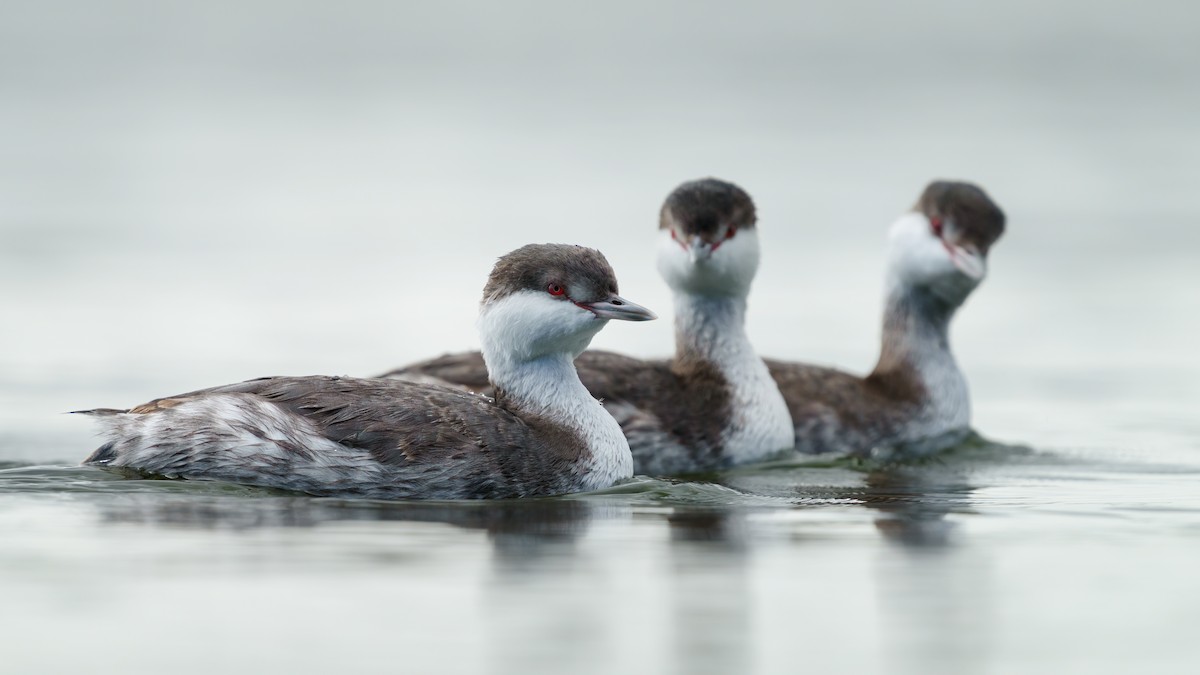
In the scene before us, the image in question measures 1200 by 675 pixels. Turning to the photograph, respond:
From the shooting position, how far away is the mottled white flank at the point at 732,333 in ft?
43.6

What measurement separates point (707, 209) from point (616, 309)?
2.41 meters

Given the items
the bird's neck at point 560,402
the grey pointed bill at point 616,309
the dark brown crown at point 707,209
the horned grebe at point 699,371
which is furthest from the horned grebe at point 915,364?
the grey pointed bill at point 616,309

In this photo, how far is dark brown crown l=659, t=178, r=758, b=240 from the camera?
43.4 ft

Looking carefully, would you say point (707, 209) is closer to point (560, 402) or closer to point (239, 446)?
point (560, 402)

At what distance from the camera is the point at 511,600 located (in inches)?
320

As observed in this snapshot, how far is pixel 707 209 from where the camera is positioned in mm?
13234

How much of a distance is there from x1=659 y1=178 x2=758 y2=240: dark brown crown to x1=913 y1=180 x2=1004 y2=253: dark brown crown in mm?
2248

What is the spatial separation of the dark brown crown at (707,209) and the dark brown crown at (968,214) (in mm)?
2248

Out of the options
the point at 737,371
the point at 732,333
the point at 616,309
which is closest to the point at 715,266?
the point at 732,333

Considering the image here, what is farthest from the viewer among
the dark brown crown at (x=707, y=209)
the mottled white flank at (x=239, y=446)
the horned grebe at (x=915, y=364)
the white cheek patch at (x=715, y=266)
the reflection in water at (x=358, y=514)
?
the horned grebe at (x=915, y=364)

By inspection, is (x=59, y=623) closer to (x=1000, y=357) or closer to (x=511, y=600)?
(x=511, y=600)

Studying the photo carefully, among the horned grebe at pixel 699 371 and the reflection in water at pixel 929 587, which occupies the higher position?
the horned grebe at pixel 699 371

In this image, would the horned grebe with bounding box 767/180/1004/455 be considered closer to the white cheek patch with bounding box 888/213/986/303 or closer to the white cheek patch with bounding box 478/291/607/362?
the white cheek patch with bounding box 888/213/986/303

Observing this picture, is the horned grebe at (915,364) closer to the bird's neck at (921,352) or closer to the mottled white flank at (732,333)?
the bird's neck at (921,352)
